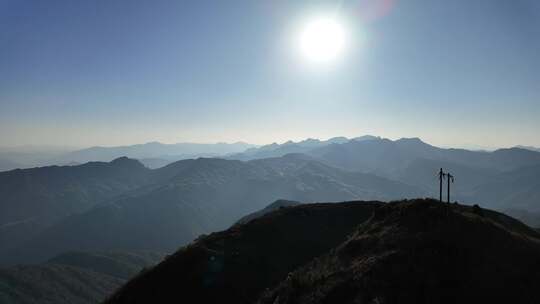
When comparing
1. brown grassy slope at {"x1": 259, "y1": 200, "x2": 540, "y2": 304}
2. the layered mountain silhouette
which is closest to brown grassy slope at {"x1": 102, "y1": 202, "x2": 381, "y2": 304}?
the layered mountain silhouette

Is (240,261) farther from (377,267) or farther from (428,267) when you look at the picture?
(428,267)

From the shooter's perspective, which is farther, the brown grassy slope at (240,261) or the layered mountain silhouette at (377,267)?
the brown grassy slope at (240,261)

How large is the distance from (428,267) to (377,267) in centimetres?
400

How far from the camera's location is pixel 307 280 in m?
33.9

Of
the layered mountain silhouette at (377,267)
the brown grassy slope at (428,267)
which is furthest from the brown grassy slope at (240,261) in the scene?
the brown grassy slope at (428,267)

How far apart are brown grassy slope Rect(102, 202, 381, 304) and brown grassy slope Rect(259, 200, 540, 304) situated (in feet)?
30.9

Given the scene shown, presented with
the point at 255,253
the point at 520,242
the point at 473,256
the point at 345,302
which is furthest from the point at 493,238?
the point at 255,253

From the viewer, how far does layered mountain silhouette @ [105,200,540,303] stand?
90.5 feet

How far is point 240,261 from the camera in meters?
51.9

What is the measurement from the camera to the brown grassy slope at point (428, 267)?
27.0 metres

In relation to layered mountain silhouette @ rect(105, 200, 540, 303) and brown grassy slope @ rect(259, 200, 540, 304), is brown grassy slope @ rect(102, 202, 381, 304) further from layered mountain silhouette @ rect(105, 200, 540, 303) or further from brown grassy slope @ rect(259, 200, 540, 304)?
brown grassy slope @ rect(259, 200, 540, 304)

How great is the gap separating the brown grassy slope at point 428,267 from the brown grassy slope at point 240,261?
30.9ft

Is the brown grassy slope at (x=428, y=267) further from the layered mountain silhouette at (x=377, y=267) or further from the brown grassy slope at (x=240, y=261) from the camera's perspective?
the brown grassy slope at (x=240, y=261)

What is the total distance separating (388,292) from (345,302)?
320 cm
